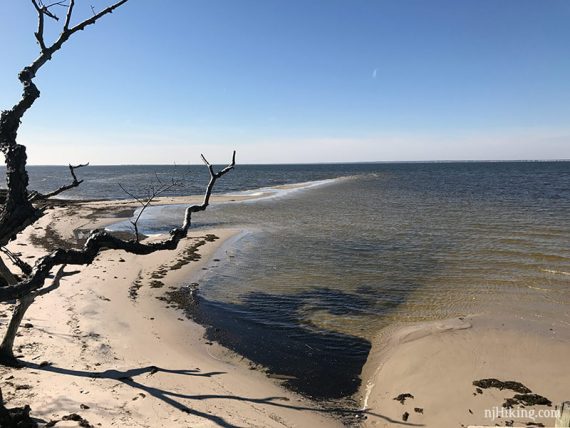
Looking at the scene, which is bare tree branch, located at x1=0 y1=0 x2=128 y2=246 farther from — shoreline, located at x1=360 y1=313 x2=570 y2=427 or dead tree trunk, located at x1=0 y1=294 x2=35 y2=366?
shoreline, located at x1=360 y1=313 x2=570 y2=427

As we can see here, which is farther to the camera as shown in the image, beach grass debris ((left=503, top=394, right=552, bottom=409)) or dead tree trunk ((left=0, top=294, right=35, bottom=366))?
dead tree trunk ((left=0, top=294, right=35, bottom=366))

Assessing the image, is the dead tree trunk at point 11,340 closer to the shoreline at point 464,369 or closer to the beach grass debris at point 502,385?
the shoreline at point 464,369

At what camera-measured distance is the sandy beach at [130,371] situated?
638 cm

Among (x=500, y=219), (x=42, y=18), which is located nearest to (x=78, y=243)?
(x=42, y=18)

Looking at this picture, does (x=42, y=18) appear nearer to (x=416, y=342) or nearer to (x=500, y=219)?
(x=416, y=342)

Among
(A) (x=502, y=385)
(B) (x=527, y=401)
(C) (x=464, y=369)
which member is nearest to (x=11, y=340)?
(C) (x=464, y=369)

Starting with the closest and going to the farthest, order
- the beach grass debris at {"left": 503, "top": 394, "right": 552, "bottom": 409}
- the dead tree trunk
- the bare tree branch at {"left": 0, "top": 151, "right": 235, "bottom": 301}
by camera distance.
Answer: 1. the bare tree branch at {"left": 0, "top": 151, "right": 235, "bottom": 301}
2. the beach grass debris at {"left": 503, "top": 394, "right": 552, "bottom": 409}
3. the dead tree trunk

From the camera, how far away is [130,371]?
794 centimetres

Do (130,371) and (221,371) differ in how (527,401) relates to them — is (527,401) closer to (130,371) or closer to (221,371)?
(221,371)

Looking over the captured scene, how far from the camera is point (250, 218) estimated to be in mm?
32812

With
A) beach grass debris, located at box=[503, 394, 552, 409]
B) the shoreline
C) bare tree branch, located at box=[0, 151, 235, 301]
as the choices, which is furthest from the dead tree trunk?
beach grass debris, located at box=[503, 394, 552, 409]

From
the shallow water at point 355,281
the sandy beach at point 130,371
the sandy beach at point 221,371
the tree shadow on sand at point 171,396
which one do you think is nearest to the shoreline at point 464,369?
the sandy beach at point 221,371

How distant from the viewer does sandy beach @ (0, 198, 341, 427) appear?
6383 mm

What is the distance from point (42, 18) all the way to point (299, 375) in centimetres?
821
